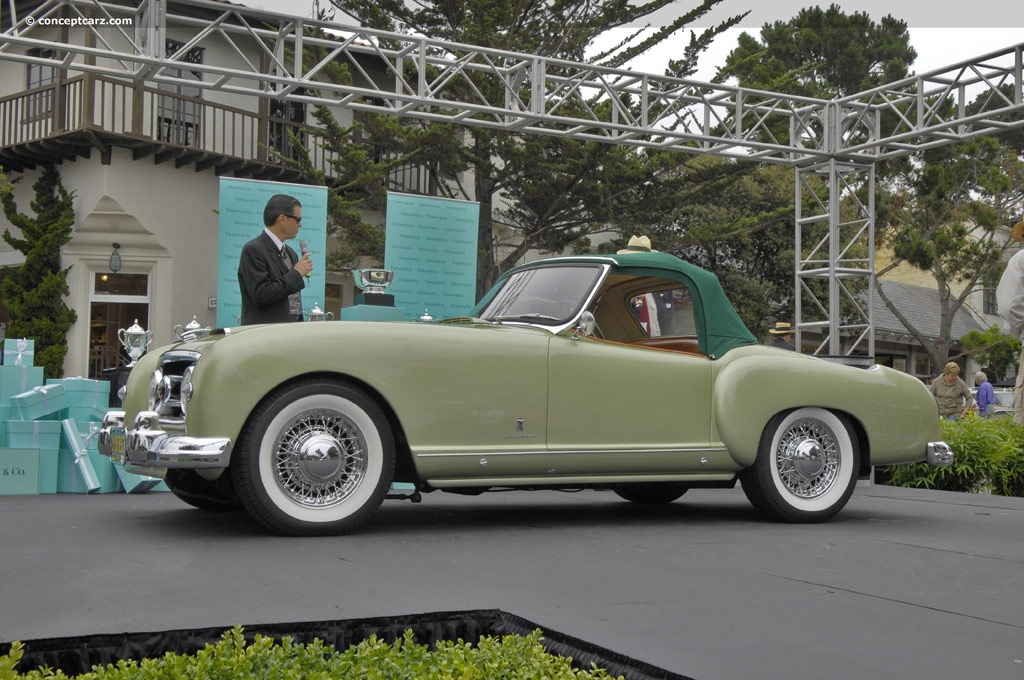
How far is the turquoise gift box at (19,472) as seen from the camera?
777 centimetres

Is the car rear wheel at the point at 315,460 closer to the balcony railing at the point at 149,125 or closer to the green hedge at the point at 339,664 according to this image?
the green hedge at the point at 339,664

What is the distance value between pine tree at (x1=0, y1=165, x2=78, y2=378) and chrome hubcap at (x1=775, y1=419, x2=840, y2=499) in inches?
676

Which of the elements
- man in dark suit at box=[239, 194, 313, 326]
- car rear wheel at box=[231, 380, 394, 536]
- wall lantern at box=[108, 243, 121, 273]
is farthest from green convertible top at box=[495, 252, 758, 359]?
wall lantern at box=[108, 243, 121, 273]

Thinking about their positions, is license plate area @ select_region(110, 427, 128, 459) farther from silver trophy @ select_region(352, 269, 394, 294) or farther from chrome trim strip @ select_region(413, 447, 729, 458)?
silver trophy @ select_region(352, 269, 394, 294)

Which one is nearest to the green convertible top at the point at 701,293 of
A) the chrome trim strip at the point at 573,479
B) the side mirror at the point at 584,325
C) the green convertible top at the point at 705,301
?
the green convertible top at the point at 705,301

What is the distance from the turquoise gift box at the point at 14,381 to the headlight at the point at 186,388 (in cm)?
377

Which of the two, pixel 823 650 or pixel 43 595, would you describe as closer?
pixel 823 650

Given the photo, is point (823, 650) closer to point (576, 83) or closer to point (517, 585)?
point (517, 585)

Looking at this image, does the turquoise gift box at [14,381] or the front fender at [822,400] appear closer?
the front fender at [822,400]

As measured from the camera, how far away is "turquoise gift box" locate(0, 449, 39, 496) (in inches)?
306

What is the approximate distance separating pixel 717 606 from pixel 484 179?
2083 cm

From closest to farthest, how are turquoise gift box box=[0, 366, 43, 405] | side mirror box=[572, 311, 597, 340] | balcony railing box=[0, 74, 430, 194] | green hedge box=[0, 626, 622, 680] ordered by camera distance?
green hedge box=[0, 626, 622, 680], side mirror box=[572, 311, 597, 340], turquoise gift box box=[0, 366, 43, 405], balcony railing box=[0, 74, 430, 194]

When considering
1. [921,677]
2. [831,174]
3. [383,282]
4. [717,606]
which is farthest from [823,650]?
[831,174]

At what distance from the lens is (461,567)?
4301 millimetres
